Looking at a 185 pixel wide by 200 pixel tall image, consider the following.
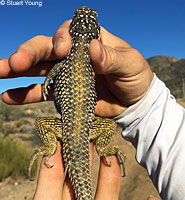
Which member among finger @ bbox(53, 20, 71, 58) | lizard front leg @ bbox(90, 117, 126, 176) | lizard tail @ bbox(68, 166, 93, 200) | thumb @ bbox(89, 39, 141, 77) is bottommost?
lizard tail @ bbox(68, 166, 93, 200)

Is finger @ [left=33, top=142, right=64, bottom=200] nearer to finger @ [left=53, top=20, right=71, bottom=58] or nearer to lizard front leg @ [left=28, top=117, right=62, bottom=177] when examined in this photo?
lizard front leg @ [left=28, top=117, right=62, bottom=177]

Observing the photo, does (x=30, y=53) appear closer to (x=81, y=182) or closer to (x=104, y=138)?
A: (x=104, y=138)

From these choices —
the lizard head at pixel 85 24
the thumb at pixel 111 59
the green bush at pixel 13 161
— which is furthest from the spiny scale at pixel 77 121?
the green bush at pixel 13 161

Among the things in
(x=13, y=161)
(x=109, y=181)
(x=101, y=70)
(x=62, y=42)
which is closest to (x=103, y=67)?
(x=101, y=70)

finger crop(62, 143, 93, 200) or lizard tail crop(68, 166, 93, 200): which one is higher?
Result: lizard tail crop(68, 166, 93, 200)

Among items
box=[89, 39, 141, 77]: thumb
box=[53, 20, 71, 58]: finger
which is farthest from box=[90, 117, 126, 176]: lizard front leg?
box=[53, 20, 71, 58]: finger

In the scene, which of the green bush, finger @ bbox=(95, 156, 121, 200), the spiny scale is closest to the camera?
the spiny scale
